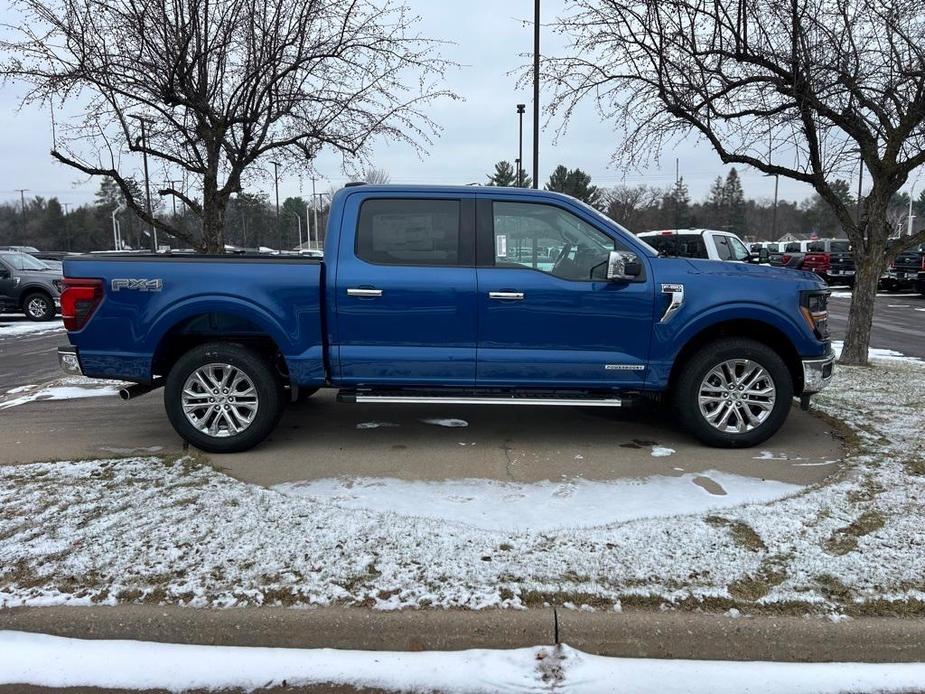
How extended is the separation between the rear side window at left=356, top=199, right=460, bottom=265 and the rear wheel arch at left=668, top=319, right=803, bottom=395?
6.27ft

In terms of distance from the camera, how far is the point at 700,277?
188 inches

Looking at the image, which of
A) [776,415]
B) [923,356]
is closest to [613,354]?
[776,415]

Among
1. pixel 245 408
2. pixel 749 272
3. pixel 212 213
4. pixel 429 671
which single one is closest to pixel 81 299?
pixel 245 408

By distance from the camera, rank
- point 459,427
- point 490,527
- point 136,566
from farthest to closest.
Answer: point 459,427 < point 490,527 < point 136,566

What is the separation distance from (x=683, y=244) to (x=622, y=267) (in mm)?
11497

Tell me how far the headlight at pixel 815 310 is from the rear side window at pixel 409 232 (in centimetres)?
266

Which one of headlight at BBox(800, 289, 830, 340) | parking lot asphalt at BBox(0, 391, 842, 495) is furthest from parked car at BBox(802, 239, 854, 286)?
parking lot asphalt at BBox(0, 391, 842, 495)

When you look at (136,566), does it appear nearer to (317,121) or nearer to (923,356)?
(317,121)

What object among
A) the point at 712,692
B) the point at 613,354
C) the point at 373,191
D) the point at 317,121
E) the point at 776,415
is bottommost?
the point at 712,692

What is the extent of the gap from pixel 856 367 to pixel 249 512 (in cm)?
783

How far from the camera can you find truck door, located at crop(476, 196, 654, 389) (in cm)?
473

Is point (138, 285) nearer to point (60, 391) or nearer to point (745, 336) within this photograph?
point (60, 391)

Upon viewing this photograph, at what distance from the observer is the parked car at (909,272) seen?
2255 cm

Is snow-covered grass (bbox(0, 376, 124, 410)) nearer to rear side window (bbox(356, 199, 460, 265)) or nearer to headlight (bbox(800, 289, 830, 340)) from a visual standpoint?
rear side window (bbox(356, 199, 460, 265))
